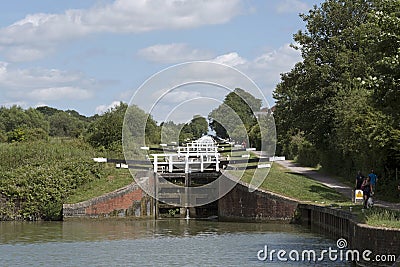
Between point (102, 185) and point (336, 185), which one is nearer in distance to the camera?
point (102, 185)

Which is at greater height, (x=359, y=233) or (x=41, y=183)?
(x=41, y=183)

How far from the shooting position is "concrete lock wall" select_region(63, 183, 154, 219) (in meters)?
34.2

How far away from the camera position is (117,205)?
34688 millimetres

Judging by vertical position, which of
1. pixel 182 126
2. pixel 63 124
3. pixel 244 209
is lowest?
pixel 244 209

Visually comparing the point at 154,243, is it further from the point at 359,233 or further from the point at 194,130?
the point at 194,130

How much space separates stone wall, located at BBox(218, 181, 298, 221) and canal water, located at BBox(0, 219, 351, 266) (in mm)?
766

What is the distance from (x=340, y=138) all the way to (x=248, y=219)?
26.5 feet

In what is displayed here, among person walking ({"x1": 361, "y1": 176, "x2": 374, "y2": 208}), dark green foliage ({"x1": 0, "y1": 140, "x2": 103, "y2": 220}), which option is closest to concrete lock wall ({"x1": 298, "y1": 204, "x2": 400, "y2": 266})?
person walking ({"x1": 361, "y1": 176, "x2": 374, "y2": 208})

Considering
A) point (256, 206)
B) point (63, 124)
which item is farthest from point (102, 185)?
point (63, 124)

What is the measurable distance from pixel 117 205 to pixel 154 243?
29.5 ft

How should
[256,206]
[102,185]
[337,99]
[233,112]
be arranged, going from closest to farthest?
[256,206] < [102,185] < [233,112] < [337,99]

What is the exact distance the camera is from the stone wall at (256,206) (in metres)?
32.3

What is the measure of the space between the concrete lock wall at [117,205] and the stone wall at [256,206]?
3.87 metres

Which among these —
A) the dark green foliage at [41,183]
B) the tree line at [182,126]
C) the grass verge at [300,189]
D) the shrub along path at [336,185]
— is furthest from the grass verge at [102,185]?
the shrub along path at [336,185]
